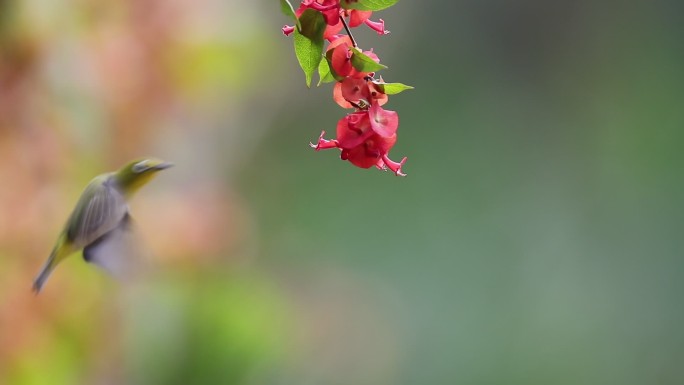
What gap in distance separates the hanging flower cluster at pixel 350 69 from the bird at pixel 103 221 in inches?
12.4

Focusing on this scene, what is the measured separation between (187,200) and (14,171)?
27.8 inches

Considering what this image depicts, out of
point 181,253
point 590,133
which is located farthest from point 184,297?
point 590,133

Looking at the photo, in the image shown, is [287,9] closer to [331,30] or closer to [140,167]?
[331,30]

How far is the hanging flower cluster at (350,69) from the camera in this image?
621mm

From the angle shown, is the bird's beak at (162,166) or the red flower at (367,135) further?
the bird's beak at (162,166)

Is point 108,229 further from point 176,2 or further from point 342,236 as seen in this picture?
point 342,236

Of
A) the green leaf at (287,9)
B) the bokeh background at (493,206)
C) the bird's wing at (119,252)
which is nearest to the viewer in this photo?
the green leaf at (287,9)

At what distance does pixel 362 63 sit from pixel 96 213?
438 millimetres

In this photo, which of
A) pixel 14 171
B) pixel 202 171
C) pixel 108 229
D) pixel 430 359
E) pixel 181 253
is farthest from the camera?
pixel 430 359

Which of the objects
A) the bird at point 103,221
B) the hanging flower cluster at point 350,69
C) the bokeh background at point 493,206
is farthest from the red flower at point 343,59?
the bokeh background at point 493,206

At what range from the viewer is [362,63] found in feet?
2.08

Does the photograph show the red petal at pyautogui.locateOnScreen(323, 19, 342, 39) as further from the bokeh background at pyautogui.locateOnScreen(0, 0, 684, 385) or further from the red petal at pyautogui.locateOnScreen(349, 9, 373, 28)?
the bokeh background at pyautogui.locateOnScreen(0, 0, 684, 385)

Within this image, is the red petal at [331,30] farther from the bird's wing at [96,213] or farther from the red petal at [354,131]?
the bird's wing at [96,213]

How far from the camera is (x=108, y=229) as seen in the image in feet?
3.11
